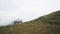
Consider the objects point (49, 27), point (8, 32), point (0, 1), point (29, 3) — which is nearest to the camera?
point (8, 32)

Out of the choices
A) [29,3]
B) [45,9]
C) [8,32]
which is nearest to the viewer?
[8,32]

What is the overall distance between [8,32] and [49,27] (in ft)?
2.35

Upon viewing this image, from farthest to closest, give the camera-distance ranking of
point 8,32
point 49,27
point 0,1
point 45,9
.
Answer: point 45,9
point 0,1
point 49,27
point 8,32

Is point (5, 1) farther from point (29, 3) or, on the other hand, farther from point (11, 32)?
point (11, 32)

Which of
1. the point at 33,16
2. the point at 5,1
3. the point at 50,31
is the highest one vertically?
the point at 5,1

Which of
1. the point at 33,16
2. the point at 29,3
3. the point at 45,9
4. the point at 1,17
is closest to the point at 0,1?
the point at 1,17

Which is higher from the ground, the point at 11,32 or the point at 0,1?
the point at 0,1

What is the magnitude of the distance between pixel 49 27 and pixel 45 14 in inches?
22.7

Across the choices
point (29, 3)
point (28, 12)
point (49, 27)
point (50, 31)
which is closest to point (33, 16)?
point (28, 12)

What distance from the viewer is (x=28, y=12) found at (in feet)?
7.31

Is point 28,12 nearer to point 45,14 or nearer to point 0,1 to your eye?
point 45,14

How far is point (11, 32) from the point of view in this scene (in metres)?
1.64

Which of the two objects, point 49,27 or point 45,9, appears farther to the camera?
point 45,9

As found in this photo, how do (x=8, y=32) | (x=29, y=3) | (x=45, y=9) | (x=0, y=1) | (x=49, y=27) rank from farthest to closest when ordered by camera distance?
(x=45, y=9), (x=29, y=3), (x=0, y=1), (x=49, y=27), (x=8, y=32)
